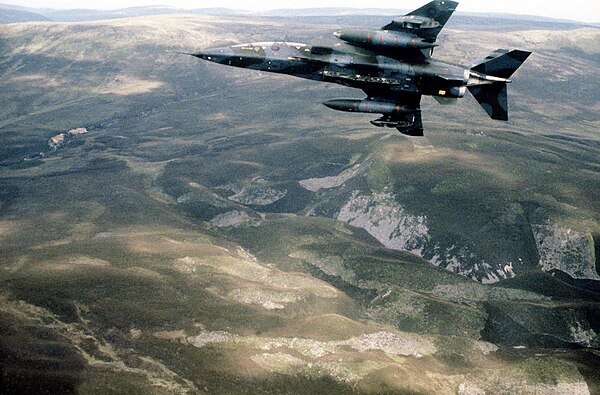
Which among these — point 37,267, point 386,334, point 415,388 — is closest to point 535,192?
point 386,334

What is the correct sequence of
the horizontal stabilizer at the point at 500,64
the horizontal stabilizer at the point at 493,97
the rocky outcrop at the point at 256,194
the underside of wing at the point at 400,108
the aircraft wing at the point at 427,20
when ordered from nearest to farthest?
the aircraft wing at the point at 427,20
the horizontal stabilizer at the point at 500,64
the horizontal stabilizer at the point at 493,97
the underside of wing at the point at 400,108
the rocky outcrop at the point at 256,194

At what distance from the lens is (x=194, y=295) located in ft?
223

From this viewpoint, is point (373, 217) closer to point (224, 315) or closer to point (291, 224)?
point (291, 224)

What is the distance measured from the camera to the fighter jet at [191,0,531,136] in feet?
145

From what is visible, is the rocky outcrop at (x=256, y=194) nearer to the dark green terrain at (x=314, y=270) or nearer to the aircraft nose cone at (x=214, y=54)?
the dark green terrain at (x=314, y=270)

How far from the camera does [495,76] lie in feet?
155

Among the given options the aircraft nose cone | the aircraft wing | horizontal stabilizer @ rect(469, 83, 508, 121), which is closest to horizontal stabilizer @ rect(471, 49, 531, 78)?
horizontal stabilizer @ rect(469, 83, 508, 121)

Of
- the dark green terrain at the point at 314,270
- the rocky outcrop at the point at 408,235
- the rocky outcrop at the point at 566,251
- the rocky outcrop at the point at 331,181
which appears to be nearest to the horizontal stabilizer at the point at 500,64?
the dark green terrain at the point at 314,270

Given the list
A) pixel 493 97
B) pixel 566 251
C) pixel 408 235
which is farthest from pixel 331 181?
pixel 493 97

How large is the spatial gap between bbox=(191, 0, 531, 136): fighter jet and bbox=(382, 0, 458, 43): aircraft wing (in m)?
0.10

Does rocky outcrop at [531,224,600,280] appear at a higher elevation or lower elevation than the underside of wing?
lower

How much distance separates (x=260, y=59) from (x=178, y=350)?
35.2 meters

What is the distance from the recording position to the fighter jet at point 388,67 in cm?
4426

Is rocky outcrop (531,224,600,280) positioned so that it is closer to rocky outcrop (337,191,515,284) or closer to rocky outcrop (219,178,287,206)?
rocky outcrop (337,191,515,284)
